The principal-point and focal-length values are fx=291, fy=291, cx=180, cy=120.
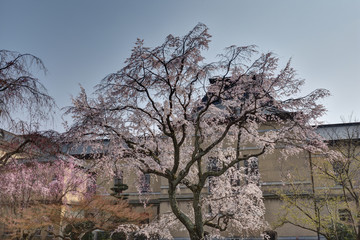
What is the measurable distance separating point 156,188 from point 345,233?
1305cm

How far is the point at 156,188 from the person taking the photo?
23.0 meters

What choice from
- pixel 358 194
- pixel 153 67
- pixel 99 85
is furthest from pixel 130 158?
pixel 358 194

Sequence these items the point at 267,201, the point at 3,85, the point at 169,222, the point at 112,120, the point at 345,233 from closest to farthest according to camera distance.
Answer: the point at 3,85
the point at 112,120
the point at 169,222
the point at 345,233
the point at 267,201

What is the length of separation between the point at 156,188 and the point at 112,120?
14.1 m

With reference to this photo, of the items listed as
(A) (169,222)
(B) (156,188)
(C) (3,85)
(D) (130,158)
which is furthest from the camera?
(B) (156,188)

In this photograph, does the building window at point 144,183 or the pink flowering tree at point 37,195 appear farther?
the pink flowering tree at point 37,195

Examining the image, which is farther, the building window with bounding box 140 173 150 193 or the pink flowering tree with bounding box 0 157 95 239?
the pink flowering tree with bounding box 0 157 95 239

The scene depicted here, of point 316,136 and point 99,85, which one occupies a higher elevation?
point 99,85

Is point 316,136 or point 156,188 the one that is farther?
point 156,188

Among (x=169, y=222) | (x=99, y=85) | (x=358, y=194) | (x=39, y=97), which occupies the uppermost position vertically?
(x=99, y=85)

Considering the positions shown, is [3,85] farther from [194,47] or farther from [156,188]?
[156,188]

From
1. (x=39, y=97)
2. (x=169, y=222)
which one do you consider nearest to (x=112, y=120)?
(x=39, y=97)

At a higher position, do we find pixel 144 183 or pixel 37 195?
pixel 144 183

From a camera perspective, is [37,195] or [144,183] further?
[37,195]
